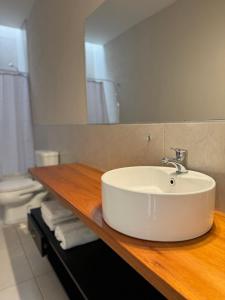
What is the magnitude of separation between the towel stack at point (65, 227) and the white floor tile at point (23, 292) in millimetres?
367

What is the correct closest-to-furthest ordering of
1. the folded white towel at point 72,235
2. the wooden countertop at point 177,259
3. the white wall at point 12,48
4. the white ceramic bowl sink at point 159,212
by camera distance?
the wooden countertop at point 177,259
the white ceramic bowl sink at point 159,212
the folded white towel at point 72,235
the white wall at point 12,48

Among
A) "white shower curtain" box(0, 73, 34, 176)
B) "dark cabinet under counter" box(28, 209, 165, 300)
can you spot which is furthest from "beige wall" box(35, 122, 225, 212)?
"white shower curtain" box(0, 73, 34, 176)

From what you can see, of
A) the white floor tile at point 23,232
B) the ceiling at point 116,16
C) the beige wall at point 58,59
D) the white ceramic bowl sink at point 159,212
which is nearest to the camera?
the white ceramic bowl sink at point 159,212

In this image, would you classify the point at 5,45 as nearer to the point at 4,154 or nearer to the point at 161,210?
the point at 4,154

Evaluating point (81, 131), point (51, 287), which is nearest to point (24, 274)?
point (51, 287)

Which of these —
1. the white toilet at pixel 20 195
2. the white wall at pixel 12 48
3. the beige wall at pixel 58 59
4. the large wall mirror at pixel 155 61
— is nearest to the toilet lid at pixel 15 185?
the white toilet at pixel 20 195

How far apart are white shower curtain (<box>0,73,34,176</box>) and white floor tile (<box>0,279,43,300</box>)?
1.97 meters

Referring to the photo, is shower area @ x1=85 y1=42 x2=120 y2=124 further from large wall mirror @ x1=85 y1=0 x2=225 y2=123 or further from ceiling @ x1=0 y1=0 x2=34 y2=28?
ceiling @ x1=0 y1=0 x2=34 y2=28

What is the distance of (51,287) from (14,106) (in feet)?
8.14

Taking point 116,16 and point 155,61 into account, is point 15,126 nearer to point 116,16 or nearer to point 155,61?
point 116,16

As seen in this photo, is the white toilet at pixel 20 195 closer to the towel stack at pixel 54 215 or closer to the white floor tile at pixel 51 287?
the towel stack at pixel 54 215

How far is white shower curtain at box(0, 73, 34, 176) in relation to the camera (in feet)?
10.4

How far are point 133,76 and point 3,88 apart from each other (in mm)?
2387

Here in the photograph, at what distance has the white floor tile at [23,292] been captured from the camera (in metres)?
1.42
